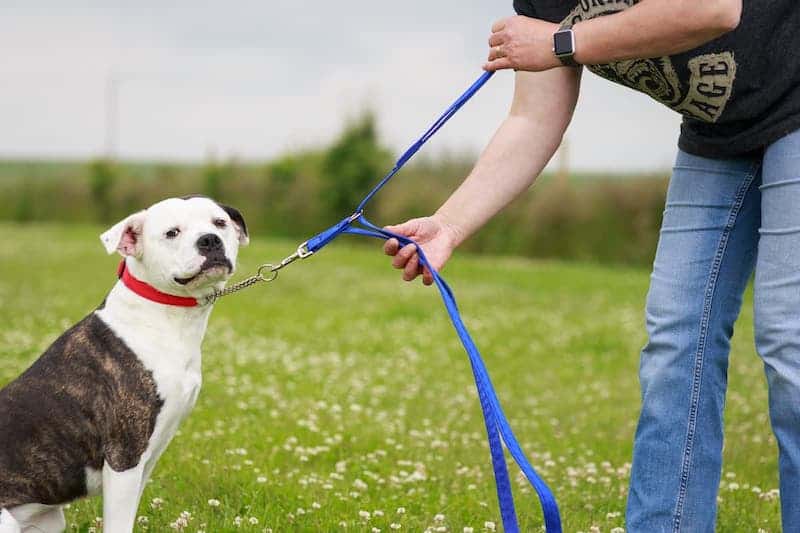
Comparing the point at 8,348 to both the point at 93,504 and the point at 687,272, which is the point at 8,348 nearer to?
the point at 93,504

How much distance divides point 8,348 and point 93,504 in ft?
16.4

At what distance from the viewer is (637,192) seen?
2555cm

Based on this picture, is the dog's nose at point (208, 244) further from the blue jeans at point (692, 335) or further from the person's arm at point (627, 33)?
the blue jeans at point (692, 335)

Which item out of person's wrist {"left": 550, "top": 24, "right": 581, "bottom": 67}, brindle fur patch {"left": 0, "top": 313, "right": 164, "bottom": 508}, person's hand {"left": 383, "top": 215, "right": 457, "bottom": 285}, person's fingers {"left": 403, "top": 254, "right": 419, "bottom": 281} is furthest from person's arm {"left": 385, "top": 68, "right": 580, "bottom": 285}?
brindle fur patch {"left": 0, "top": 313, "right": 164, "bottom": 508}

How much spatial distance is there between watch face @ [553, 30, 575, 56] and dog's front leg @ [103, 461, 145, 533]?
7.43 ft

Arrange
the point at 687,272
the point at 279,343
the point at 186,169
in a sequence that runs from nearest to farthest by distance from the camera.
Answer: the point at 687,272
the point at 279,343
the point at 186,169

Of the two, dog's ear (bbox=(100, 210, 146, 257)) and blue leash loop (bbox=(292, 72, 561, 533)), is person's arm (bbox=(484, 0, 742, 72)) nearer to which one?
blue leash loop (bbox=(292, 72, 561, 533))

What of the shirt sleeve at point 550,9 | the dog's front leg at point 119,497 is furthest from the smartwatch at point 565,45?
the dog's front leg at point 119,497

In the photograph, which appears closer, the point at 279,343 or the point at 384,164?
the point at 279,343

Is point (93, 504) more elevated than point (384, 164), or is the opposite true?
point (93, 504)

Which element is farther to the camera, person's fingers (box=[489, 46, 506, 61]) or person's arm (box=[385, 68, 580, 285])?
person's arm (box=[385, 68, 580, 285])

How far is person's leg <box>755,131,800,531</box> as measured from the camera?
3.45 m

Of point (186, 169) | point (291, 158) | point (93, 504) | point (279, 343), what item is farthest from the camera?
point (186, 169)

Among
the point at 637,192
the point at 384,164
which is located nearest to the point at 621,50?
the point at 637,192
